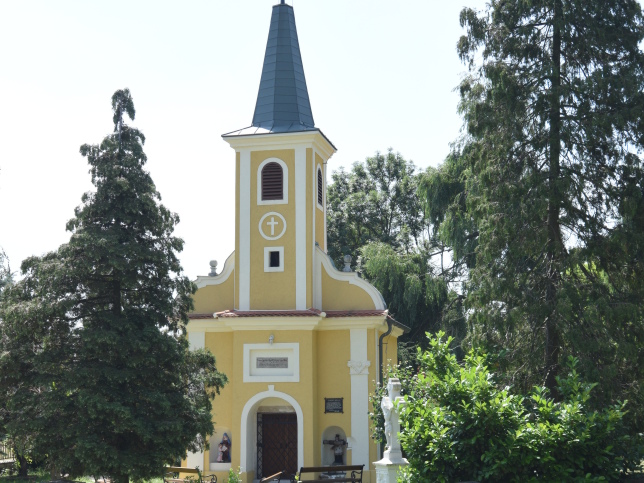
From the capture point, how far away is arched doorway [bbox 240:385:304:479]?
2336 centimetres

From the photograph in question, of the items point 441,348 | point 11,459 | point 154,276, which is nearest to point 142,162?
point 154,276

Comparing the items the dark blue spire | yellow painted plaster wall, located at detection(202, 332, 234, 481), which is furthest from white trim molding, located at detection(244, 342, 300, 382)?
the dark blue spire

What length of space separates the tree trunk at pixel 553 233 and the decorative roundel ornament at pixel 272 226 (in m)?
9.12

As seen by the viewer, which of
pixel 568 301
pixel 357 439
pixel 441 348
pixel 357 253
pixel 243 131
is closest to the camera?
pixel 441 348

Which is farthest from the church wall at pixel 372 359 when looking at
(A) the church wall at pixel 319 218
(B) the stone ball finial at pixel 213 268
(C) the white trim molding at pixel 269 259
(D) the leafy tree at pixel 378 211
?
(D) the leafy tree at pixel 378 211

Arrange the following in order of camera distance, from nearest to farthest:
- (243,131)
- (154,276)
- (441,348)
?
(441,348) < (154,276) < (243,131)

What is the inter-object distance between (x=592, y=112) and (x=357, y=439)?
10.9m

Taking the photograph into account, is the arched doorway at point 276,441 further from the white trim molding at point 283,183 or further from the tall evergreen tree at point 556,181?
the tall evergreen tree at point 556,181

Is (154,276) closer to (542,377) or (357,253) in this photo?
(542,377)

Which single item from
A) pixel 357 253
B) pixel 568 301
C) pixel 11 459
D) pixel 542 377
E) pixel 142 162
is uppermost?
pixel 357 253

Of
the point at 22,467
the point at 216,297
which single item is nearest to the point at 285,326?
the point at 216,297

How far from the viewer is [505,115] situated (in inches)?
677

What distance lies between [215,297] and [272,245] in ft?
7.64

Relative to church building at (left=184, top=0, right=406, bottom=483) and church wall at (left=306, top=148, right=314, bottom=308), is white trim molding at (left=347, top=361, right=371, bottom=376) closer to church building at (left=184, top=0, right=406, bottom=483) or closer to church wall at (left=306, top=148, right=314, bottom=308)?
church building at (left=184, top=0, right=406, bottom=483)
